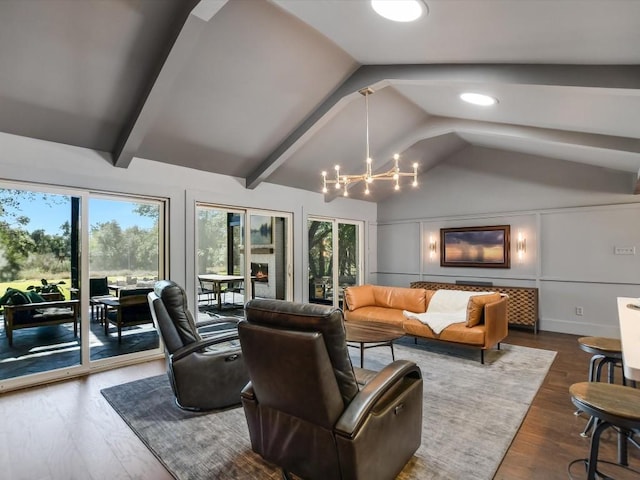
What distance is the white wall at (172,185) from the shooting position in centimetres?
359

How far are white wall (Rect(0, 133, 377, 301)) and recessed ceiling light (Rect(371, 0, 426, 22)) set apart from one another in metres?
3.37

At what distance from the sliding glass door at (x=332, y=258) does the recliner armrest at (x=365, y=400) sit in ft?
15.7

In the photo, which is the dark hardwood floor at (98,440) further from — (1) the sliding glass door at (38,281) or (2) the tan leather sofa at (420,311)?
(2) the tan leather sofa at (420,311)

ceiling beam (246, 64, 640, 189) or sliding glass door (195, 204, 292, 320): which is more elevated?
ceiling beam (246, 64, 640, 189)

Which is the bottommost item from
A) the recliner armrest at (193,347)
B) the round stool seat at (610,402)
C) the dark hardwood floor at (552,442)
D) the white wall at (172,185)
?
the dark hardwood floor at (552,442)

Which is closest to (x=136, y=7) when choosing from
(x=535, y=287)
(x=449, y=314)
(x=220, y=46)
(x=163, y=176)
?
(x=220, y=46)

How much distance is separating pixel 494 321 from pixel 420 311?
1.20m

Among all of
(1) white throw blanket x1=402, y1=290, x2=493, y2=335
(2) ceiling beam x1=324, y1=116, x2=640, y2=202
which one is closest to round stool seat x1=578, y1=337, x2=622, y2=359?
(1) white throw blanket x1=402, y1=290, x2=493, y2=335

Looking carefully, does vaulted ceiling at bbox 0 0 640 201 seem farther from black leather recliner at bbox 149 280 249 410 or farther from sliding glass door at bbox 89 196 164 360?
black leather recliner at bbox 149 280 249 410

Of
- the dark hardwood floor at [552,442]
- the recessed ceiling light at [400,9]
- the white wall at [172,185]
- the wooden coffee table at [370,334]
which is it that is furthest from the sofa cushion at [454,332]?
the recessed ceiling light at [400,9]

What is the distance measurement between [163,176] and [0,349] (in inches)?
101

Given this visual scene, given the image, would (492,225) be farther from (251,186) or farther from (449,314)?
(251,186)

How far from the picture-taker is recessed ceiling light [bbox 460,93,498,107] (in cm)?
364

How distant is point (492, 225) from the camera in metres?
6.57
